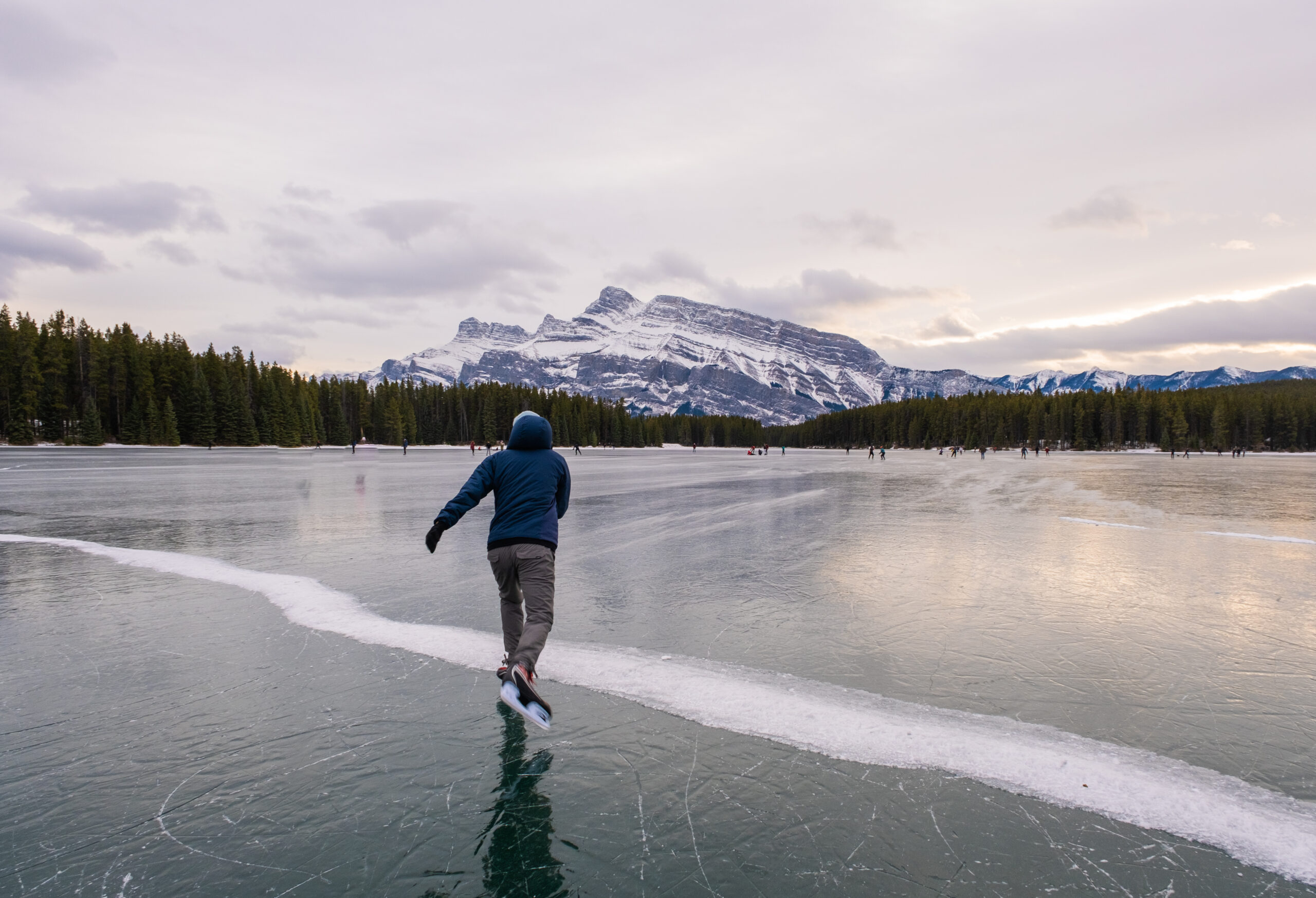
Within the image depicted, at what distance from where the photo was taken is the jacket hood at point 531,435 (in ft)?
17.0

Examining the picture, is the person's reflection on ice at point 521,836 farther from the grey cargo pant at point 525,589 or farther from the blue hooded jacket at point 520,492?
the blue hooded jacket at point 520,492

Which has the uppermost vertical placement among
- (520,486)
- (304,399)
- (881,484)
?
(304,399)

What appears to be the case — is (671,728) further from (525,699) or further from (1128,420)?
(1128,420)

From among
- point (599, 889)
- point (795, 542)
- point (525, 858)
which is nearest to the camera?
point (599, 889)

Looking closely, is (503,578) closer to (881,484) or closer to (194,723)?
(194,723)

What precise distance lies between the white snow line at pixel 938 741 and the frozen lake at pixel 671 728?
0.02m

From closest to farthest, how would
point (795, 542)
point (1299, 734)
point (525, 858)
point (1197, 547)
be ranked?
point (525, 858) → point (1299, 734) → point (1197, 547) → point (795, 542)

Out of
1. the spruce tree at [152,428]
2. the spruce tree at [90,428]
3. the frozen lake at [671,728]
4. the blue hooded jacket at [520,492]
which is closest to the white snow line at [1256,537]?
the frozen lake at [671,728]

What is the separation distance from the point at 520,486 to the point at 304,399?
4726 inches

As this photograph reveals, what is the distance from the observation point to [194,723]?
4.53 metres

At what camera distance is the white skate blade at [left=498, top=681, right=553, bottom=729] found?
431 centimetres

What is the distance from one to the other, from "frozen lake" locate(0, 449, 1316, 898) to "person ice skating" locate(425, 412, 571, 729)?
62cm

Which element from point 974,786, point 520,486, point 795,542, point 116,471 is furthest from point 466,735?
point 116,471

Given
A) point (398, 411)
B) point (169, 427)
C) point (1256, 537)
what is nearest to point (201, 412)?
point (169, 427)
